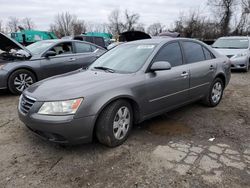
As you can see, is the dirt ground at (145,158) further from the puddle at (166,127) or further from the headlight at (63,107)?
the headlight at (63,107)

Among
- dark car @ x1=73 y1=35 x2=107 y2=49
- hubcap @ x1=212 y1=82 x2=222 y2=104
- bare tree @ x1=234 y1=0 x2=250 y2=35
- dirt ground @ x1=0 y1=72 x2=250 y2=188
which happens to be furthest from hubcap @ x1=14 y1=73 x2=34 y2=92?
bare tree @ x1=234 y1=0 x2=250 y2=35

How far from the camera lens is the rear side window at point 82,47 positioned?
23.2 feet

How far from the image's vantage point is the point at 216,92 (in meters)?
5.07

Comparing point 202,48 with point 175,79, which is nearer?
point 175,79

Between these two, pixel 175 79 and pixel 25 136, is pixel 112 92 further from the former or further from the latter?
pixel 25 136

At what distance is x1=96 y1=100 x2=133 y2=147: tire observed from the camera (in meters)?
2.98

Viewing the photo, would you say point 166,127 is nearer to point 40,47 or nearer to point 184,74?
point 184,74

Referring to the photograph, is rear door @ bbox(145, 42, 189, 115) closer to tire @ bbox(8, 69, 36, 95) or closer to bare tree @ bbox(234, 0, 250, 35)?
tire @ bbox(8, 69, 36, 95)

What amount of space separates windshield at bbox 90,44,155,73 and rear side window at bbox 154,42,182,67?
0.17 m

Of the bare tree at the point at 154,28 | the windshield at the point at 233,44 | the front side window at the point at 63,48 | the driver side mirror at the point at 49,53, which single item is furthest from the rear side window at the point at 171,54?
the bare tree at the point at 154,28

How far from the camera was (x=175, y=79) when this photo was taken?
3.88 metres

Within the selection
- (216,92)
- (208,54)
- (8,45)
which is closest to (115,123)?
(208,54)

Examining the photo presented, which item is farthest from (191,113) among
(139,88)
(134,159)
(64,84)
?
(64,84)

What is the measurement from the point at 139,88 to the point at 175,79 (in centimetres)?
83
